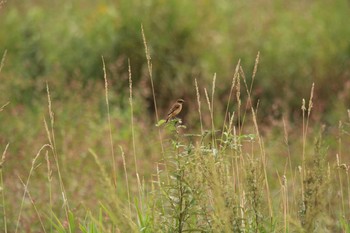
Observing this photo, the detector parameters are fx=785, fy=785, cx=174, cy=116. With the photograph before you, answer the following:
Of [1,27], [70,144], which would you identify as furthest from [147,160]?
[1,27]

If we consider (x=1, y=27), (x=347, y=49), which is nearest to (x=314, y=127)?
(x=347, y=49)

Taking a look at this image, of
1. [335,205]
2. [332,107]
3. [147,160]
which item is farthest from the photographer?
[332,107]

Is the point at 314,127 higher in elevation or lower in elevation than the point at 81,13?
lower

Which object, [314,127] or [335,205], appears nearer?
[335,205]

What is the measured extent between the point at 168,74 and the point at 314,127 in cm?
195

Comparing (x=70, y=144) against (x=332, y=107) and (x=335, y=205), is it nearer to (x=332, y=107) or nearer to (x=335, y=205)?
(x=335, y=205)

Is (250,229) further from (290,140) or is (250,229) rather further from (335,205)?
(290,140)

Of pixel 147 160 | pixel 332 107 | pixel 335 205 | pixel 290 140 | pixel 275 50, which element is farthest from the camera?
pixel 275 50

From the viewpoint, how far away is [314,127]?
777cm

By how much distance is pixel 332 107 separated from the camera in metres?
8.63

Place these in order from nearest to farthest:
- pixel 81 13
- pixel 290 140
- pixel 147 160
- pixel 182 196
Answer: pixel 182 196
pixel 147 160
pixel 290 140
pixel 81 13

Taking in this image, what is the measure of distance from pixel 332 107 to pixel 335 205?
9.46 feet

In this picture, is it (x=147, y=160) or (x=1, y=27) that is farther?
(x=1, y=27)

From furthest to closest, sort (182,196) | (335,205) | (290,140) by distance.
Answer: (290,140) < (335,205) < (182,196)
